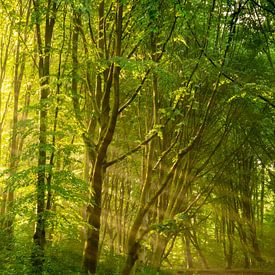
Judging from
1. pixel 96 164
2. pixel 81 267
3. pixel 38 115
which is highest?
pixel 38 115

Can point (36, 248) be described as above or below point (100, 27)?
below

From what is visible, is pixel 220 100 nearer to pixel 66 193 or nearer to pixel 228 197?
pixel 66 193

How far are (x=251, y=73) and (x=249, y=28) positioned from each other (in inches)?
79.9

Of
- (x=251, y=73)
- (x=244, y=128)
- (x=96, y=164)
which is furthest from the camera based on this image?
(x=244, y=128)

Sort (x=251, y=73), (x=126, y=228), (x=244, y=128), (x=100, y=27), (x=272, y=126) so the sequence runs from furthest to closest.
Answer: (x=126, y=228)
(x=244, y=128)
(x=272, y=126)
(x=251, y=73)
(x=100, y=27)

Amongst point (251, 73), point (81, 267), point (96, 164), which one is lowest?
point (81, 267)

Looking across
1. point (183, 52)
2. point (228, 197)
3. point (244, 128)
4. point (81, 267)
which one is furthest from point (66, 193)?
point (228, 197)

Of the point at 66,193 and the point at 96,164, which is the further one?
the point at 96,164

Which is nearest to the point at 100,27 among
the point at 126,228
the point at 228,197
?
the point at 228,197

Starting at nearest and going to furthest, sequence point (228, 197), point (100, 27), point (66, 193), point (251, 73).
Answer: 1. point (66, 193)
2. point (100, 27)
3. point (251, 73)
4. point (228, 197)

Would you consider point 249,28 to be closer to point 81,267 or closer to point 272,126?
point 272,126

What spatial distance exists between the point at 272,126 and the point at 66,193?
10.1m

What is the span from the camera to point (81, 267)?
39.9ft

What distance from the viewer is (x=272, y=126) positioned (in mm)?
16125
